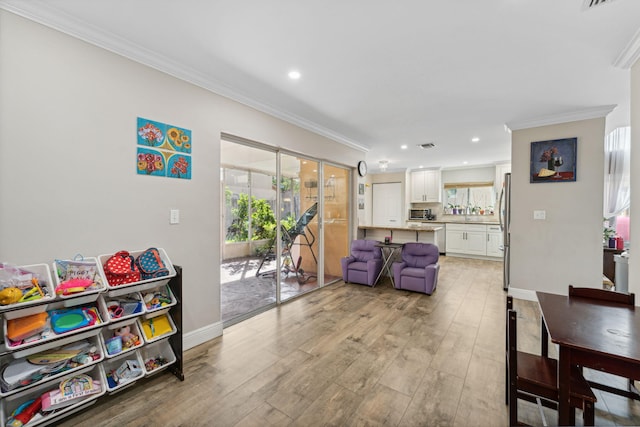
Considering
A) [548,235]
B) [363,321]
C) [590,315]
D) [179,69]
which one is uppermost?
[179,69]

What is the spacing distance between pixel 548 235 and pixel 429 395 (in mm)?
3287

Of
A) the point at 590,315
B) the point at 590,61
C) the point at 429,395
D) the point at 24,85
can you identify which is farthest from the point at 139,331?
the point at 590,61

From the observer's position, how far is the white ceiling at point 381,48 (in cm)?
174

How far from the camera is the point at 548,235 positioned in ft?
12.5

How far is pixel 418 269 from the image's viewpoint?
4301 millimetres

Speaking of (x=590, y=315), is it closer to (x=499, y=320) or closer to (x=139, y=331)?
(x=499, y=320)

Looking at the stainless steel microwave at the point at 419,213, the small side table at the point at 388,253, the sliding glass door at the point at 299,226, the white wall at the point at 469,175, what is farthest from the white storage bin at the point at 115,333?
the white wall at the point at 469,175

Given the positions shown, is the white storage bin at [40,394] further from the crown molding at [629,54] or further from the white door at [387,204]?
A: the white door at [387,204]

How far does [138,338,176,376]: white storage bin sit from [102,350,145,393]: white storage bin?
0.17 feet

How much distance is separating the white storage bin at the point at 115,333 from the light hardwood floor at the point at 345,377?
0.35 m

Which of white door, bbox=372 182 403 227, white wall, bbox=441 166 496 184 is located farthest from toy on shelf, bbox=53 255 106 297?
white wall, bbox=441 166 496 184

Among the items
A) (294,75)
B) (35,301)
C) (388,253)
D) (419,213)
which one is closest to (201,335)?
(35,301)

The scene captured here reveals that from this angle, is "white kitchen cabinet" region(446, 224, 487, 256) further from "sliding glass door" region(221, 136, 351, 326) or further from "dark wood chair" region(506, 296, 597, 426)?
"dark wood chair" region(506, 296, 597, 426)

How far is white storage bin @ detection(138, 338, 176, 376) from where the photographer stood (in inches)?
79.6
